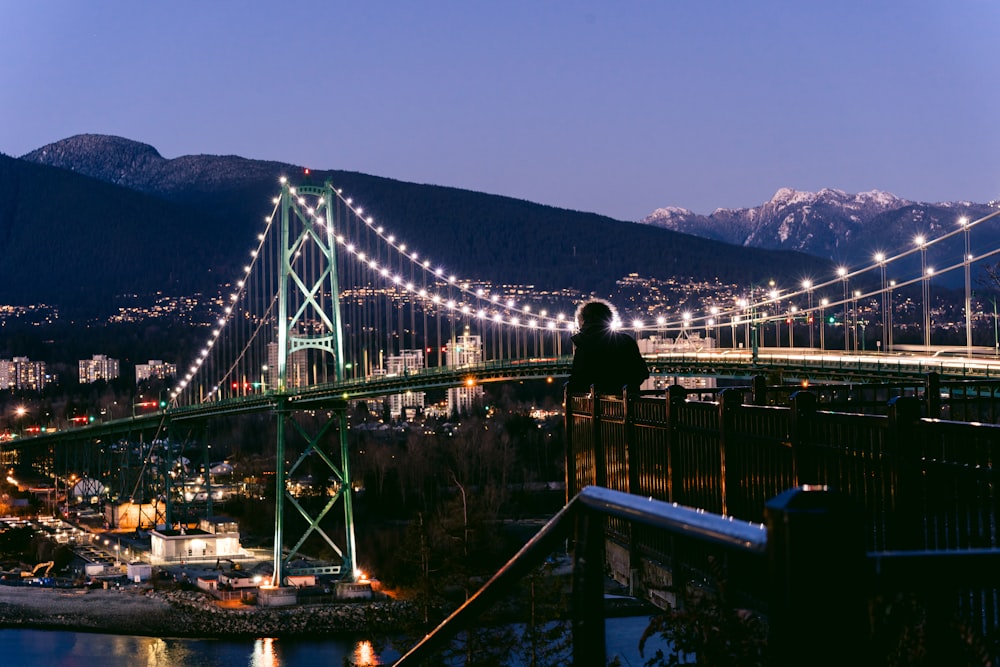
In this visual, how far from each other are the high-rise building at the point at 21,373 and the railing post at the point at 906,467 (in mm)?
98654

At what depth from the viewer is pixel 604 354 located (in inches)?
294

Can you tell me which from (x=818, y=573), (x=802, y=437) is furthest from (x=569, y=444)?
(x=818, y=573)

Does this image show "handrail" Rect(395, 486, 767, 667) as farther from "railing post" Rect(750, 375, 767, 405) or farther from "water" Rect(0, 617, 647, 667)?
"water" Rect(0, 617, 647, 667)

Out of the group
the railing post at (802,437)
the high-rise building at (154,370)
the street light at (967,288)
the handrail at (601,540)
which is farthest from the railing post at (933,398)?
the high-rise building at (154,370)

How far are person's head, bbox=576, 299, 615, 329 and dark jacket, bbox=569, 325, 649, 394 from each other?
0.04 meters

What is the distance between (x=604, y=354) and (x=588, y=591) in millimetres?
5049

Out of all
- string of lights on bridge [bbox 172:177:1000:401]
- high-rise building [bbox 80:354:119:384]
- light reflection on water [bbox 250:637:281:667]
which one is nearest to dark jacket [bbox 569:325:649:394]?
string of lights on bridge [bbox 172:177:1000:401]

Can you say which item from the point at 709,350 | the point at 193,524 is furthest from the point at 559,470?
the point at 709,350

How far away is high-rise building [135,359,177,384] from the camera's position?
268ft

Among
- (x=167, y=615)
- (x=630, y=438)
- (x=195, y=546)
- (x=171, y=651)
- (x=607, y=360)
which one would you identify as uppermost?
(x=607, y=360)

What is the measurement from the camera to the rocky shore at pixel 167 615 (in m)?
33.8

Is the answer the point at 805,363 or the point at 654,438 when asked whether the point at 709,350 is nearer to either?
the point at 805,363

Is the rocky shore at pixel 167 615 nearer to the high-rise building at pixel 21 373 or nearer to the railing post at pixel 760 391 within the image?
the railing post at pixel 760 391

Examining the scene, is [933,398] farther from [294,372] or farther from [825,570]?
[294,372]
